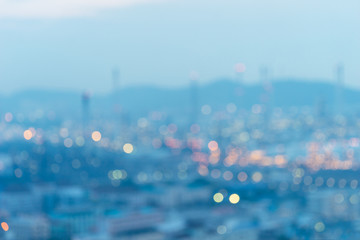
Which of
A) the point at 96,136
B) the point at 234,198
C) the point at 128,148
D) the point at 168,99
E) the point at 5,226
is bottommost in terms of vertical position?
the point at 234,198

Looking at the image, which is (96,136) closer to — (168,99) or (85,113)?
(85,113)

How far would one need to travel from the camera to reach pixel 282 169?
9375 millimetres

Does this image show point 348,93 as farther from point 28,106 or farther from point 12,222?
point 12,222

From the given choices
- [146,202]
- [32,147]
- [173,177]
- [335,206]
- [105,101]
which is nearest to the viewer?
[335,206]

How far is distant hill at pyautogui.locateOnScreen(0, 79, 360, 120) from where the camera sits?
12770mm

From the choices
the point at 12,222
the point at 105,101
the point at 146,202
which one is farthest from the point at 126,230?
the point at 105,101

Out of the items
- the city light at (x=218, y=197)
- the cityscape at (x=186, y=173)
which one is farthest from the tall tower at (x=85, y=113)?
the city light at (x=218, y=197)

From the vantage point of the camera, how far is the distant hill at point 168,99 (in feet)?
41.9

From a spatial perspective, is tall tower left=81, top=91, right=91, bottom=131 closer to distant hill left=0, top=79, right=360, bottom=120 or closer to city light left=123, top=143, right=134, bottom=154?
distant hill left=0, top=79, right=360, bottom=120

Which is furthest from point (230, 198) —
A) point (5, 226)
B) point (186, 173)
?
point (186, 173)

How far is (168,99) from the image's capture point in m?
15.4

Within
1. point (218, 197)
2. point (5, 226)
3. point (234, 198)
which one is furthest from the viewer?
point (218, 197)

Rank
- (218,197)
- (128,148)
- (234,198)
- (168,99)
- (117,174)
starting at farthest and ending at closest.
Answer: (168,99) → (128,148) → (117,174) → (218,197) → (234,198)

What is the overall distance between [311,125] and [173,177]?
5838 mm
